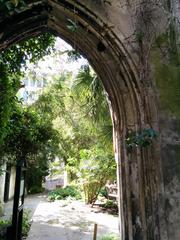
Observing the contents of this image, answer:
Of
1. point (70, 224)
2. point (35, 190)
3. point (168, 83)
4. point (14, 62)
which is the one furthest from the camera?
point (35, 190)

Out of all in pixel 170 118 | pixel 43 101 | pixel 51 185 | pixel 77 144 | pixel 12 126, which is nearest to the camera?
pixel 170 118

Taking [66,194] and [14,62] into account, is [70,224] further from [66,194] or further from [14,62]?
[66,194]

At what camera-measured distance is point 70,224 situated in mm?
7613

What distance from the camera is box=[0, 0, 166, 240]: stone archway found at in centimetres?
291

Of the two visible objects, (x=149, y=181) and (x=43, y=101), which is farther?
(x=43, y=101)

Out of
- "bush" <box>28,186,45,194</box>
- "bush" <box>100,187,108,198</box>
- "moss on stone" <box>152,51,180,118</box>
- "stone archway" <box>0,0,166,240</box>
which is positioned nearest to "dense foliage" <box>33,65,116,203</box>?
"bush" <box>100,187,108,198</box>

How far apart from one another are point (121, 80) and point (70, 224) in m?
5.47

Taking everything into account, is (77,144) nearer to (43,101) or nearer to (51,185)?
(43,101)

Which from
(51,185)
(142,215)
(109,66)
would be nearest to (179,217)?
(142,215)

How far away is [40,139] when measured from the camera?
29.2 feet

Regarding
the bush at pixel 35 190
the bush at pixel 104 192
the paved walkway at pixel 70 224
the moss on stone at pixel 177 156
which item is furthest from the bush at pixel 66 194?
the moss on stone at pixel 177 156

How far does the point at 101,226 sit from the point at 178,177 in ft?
16.2

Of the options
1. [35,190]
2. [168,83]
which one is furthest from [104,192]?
[168,83]

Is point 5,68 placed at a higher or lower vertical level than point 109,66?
higher
